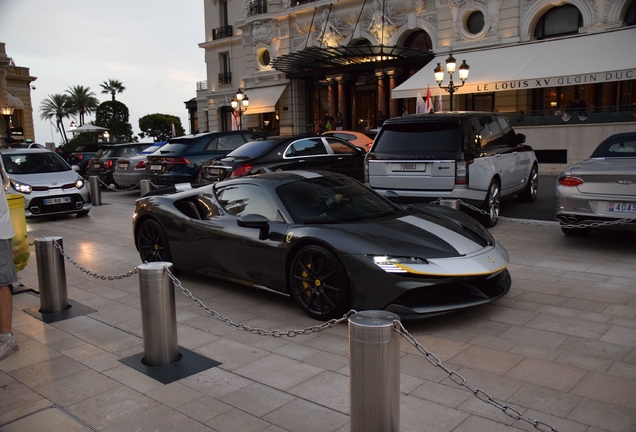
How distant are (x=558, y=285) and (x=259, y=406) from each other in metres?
4.00

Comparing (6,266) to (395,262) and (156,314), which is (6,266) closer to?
(156,314)

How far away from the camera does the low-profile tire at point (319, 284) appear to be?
504 centimetres

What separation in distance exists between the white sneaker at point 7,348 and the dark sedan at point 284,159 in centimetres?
710

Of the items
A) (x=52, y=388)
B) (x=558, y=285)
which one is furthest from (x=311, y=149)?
(x=52, y=388)

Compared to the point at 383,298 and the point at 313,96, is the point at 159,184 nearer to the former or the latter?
the point at 383,298

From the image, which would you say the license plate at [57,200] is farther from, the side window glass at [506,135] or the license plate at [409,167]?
the side window glass at [506,135]

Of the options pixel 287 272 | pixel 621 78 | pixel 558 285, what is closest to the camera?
pixel 287 272

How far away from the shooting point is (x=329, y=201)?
19.6ft

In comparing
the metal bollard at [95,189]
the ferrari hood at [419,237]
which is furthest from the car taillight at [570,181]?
the metal bollard at [95,189]

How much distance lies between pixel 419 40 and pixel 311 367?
92.3ft

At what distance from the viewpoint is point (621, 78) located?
63.4 feet

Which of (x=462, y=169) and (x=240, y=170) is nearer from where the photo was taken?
(x=462, y=169)

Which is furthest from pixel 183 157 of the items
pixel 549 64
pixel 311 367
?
pixel 549 64

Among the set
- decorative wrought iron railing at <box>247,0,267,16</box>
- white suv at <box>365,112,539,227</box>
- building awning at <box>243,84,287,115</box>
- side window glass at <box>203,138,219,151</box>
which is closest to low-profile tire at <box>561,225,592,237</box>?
white suv at <box>365,112,539,227</box>
